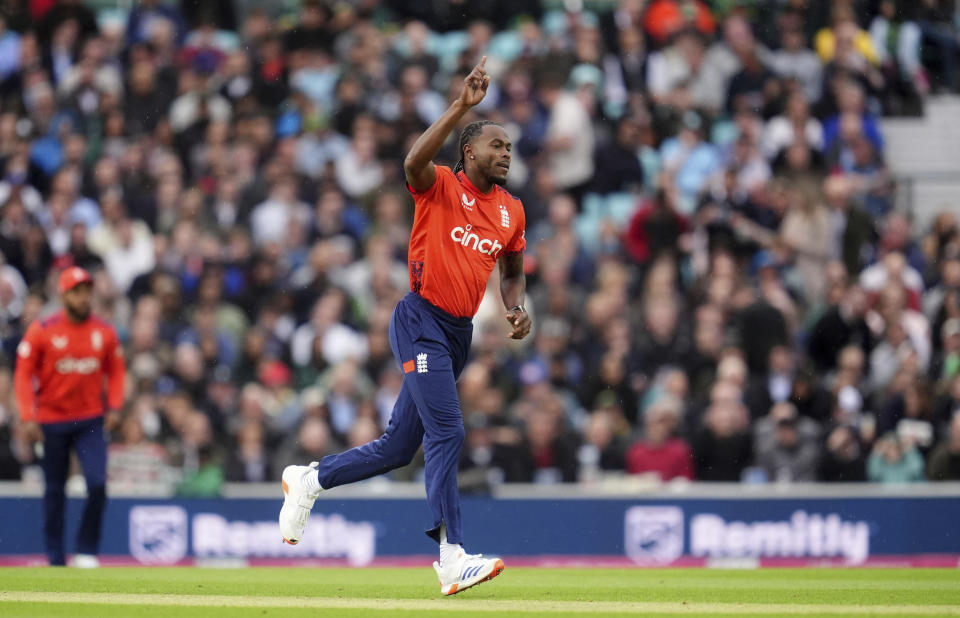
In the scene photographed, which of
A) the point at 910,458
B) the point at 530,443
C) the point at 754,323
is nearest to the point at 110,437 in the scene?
the point at 530,443

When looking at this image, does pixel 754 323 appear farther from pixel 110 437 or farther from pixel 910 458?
pixel 110 437

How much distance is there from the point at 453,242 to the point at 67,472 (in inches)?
201

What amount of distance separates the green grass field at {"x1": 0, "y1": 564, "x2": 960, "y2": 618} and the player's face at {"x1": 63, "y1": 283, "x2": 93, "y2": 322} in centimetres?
207

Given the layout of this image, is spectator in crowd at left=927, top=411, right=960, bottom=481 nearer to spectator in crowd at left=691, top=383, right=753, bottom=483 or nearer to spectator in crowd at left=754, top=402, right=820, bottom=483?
spectator in crowd at left=754, top=402, right=820, bottom=483

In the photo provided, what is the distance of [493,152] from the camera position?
9000 millimetres

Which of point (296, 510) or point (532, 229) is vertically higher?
point (532, 229)

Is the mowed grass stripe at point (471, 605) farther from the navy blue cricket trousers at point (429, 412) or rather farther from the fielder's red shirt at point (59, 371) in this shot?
the fielder's red shirt at point (59, 371)

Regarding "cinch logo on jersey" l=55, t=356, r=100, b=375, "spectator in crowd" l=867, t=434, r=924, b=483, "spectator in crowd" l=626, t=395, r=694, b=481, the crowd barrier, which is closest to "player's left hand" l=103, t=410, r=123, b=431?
"cinch logo on jersey" l=55, t=356, r=100, b=375

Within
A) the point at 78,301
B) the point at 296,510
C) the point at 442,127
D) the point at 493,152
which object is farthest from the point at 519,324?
the point at 78,301

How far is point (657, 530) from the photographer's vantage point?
14.1m

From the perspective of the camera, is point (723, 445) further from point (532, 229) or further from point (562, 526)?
point (532, 229)

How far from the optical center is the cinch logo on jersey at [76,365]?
12.4 meters

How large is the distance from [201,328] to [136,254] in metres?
1.58

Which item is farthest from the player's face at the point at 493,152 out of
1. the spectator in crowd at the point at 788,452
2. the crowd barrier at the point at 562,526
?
the spectator in crowd at the point at 788,452
